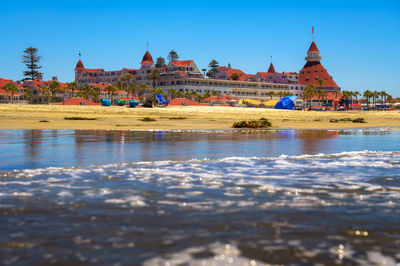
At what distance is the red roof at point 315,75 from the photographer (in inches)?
6191

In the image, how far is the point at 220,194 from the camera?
564 cm

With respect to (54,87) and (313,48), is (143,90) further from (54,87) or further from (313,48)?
(313,48)

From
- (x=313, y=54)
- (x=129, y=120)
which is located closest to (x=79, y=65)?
(x=313, y=54)

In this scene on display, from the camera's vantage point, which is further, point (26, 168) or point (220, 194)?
point (26, 168)

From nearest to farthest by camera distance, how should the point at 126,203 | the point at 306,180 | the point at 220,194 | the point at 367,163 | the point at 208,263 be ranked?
the point at 208,263 → the point at 126,203 → the point at 220,194 → the point at 306,180 → the point at 367,163

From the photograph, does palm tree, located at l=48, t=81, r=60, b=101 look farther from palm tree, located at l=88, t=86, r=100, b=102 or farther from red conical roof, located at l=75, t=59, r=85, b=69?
red conical roof, located at l=75, t=59, r=85, b=69

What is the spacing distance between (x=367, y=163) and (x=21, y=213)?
7.27 metres

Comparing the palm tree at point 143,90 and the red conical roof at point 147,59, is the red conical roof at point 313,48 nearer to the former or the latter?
the red conical roof at point 147,59

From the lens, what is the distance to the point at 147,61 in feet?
504

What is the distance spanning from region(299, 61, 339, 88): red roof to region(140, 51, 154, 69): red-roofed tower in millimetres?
58749

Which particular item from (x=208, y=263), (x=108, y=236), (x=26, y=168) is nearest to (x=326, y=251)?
(x=208, y=263)

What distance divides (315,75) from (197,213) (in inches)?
6400

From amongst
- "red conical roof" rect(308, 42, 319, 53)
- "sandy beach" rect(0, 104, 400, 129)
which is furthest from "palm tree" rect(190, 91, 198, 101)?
"sandy beach" rect(0, 104, 400, 129)

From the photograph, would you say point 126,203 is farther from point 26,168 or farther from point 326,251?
point 26,168
